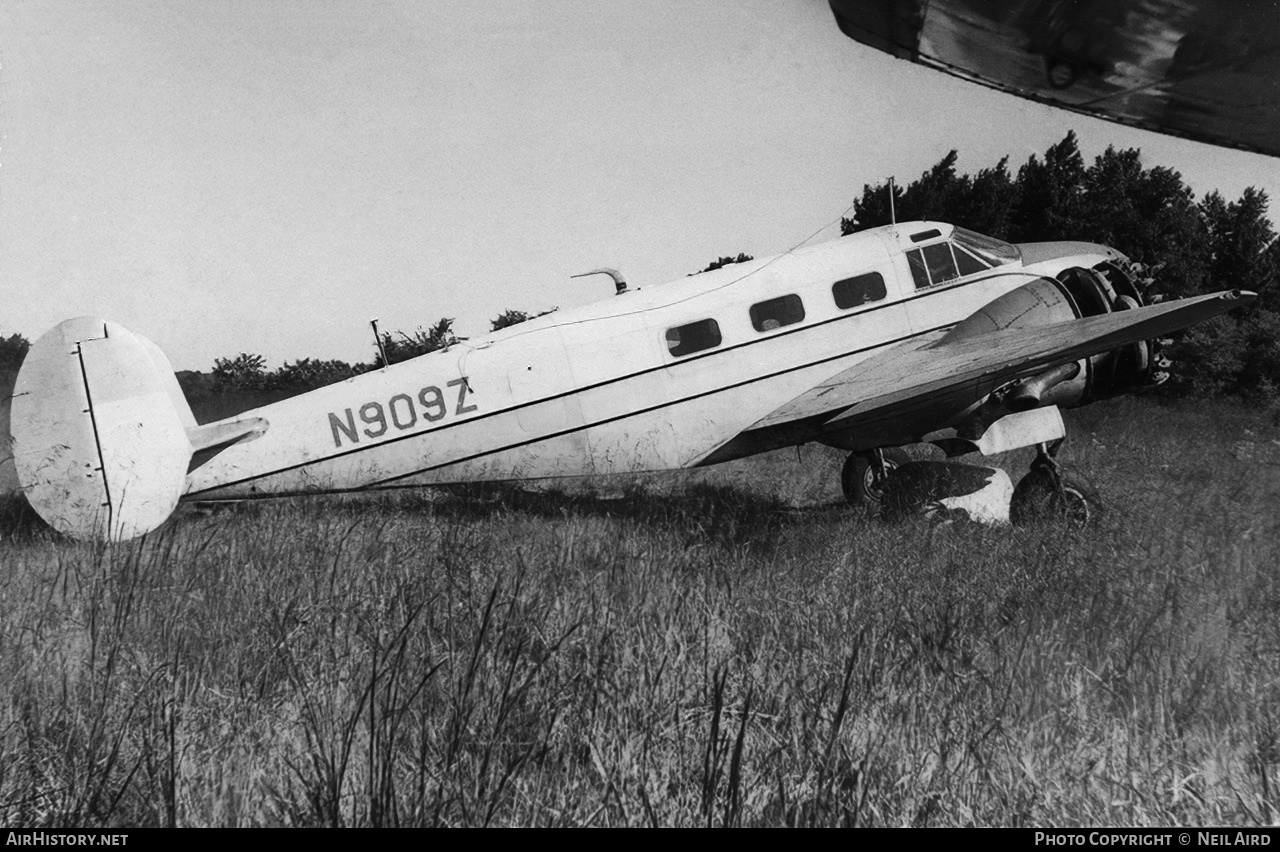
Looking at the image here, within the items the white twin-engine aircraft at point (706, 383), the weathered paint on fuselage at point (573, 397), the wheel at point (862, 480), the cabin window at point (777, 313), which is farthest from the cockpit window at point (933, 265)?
the wheel at point (862, 480)

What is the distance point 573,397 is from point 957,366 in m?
3.53

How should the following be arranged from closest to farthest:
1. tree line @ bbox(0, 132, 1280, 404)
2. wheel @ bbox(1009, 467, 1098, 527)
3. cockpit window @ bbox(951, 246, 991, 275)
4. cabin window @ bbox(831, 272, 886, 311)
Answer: wheel @ bbox(1009, 467, 1098, 527) → cabin window @ bbox(831, 272, 886, 311) → cockpit window @ bbox(951, 246, 991, 275) → tree line @ bbox(0, 132, 1280, 404)

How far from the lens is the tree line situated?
1327 cm

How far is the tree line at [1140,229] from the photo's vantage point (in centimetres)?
1327

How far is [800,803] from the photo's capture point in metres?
1.91

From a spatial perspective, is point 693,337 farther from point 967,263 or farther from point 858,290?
point 967,263

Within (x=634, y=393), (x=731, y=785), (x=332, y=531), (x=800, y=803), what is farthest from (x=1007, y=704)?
(x=634, y=393)

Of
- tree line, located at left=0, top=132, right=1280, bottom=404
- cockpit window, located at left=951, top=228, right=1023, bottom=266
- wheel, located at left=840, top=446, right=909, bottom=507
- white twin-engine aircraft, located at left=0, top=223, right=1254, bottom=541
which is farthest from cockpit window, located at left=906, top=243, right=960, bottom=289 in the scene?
tree line, located at left=0, top=132, right=1280, bottom=404

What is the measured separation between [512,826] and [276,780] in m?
0.69

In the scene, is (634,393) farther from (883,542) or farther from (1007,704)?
(1007,704)

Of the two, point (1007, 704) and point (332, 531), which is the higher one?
point (332, 531)

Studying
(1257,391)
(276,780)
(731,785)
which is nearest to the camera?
(731,785)

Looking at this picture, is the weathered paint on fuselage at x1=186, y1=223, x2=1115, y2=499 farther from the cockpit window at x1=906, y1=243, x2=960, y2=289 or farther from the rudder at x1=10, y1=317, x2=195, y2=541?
the rudder at x1=10, y1=317, x2=195, y2=541

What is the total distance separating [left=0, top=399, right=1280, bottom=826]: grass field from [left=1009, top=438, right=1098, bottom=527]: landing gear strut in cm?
127
